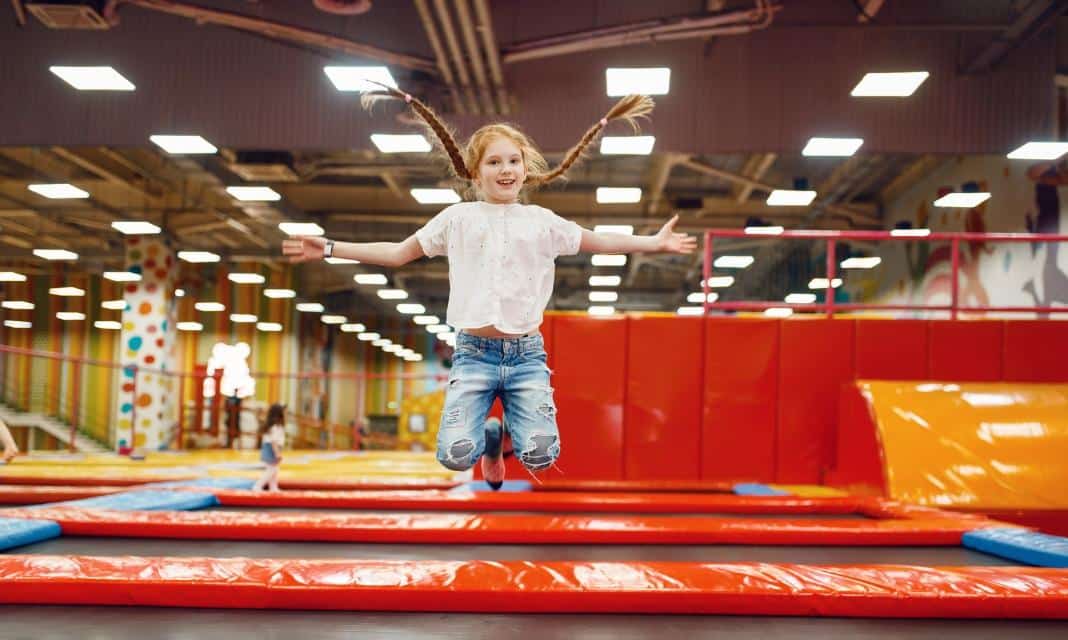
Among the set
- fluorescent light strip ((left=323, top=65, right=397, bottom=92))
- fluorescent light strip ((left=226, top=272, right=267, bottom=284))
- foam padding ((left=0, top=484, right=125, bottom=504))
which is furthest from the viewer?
fluorescent light strip ((left=226, top=272, right=267, bottom=284))

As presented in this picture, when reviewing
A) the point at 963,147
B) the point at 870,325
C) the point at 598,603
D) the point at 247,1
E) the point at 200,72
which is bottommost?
the point at 598,603

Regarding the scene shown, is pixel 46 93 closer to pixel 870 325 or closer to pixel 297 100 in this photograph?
pixel 297 100

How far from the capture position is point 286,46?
8398 millimetres

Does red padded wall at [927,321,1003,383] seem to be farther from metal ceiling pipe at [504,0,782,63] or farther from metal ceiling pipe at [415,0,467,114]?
metal ceiling pipe at [415,0,467,114]

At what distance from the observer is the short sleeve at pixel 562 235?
2.62 meters

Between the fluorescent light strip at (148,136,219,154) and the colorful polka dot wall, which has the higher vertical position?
the fluorescent light strip at (148,136,219,154)

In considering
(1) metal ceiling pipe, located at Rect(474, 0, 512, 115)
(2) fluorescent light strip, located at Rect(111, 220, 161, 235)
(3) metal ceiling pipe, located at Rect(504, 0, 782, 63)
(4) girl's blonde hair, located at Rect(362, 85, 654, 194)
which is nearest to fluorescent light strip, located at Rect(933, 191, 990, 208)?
(3) metal ceiling pipe, located at Rect(504, 0, 782, 63)

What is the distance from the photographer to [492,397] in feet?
8.32

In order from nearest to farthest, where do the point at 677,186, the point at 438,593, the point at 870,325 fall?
the point at 438,593 → the point at 870,325 → the point at 677,186

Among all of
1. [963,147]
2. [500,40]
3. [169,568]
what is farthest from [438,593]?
[963,147]

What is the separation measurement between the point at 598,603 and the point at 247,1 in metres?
7.68

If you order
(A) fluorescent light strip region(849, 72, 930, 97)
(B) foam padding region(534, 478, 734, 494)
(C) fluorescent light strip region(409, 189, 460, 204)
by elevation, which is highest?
(A) fluorescent light strip region(849, 72, 930, 97)

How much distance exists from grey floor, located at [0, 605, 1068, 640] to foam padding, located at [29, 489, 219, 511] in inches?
78.2

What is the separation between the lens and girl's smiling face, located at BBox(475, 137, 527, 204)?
2.50 m
